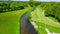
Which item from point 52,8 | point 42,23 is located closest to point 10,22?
point 42,23

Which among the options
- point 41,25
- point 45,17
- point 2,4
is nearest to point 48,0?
point 45,17

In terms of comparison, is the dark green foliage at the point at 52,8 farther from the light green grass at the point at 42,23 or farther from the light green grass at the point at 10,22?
the light green grass at the point at 10,22

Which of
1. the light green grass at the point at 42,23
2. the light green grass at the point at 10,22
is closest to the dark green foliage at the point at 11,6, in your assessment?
the light green grass at the point at 10,22

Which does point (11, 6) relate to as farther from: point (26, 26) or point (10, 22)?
point (26, 26)

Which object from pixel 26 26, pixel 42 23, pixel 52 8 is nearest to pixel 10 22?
pixel 26 26

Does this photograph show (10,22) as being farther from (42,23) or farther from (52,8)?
(52,8)

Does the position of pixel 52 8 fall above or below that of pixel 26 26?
above

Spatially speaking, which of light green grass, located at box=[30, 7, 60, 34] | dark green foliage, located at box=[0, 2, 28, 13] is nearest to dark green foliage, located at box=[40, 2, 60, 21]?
light green grass, located at box=[30, 7, 60, 34]
